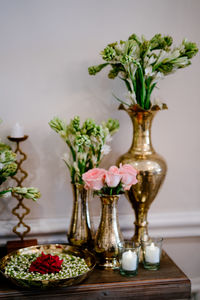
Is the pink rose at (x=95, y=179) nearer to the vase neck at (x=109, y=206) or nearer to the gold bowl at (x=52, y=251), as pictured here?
the vase neck at (x=109, y=206)

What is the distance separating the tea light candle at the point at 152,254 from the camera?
44.1 inches

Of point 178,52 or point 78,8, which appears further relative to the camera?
point 78,8

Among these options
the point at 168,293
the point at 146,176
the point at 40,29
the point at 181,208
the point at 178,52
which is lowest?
the point at 168,293

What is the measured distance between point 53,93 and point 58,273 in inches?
24.0

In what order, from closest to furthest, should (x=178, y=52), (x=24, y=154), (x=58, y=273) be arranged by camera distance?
(x=58, y=273) → (x=178, y=52) → (x=24, y=154)

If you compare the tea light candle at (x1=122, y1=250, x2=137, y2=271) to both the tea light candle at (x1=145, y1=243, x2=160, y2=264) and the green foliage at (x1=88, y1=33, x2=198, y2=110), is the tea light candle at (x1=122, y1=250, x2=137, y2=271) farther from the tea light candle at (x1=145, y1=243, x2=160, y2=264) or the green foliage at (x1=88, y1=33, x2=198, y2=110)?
the green foliage at (x1=88, y1=33, x2=198, y2=110)

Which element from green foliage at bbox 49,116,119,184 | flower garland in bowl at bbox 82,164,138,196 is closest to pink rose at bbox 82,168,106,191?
flower garland in bowl at bbox 82,164,138,196

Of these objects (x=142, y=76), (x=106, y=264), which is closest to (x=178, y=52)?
(x=142, y=76)

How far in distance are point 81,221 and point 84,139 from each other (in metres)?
0.27

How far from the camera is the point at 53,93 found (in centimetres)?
132

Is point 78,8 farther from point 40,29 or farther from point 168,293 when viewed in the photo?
point 168,293

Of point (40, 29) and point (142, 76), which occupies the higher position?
point (40, 29)

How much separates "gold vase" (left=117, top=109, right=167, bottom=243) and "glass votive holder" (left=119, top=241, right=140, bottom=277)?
155 mm

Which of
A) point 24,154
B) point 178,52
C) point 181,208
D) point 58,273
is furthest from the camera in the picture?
point 181,208
